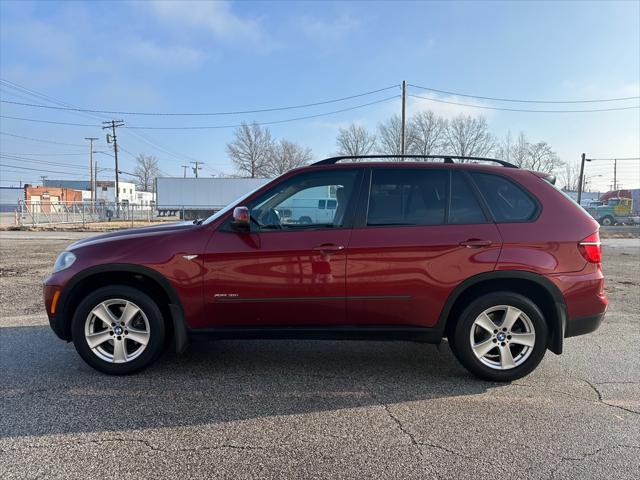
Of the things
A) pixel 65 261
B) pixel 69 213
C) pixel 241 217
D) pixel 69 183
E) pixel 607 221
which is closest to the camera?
pixel 241 217

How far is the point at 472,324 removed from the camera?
12.0ft

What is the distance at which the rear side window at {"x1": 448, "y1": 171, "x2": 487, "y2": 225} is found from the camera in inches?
145

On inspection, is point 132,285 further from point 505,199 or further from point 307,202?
point 505,199

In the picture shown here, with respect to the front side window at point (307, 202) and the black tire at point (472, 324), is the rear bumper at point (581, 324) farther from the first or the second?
the front side window at point (307, 202)

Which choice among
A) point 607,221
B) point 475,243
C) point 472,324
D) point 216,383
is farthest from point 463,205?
point 607,221

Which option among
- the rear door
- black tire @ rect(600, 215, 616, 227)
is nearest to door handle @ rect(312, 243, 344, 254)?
the rear door

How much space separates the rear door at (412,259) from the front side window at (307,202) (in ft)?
0.75

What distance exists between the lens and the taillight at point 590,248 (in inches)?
141

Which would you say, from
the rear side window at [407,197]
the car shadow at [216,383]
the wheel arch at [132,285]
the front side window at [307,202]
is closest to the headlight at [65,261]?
the wheel arch at [132,285]

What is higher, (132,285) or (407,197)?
(407,197)

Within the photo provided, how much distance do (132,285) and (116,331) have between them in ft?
1.39

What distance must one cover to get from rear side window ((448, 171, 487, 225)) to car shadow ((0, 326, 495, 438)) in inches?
56.4

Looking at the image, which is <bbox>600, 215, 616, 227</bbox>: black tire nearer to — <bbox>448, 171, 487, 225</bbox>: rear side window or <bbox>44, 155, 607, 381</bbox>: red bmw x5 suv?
<bbox>44, 155, 607, 381</bbox>: red bmw x5 suv

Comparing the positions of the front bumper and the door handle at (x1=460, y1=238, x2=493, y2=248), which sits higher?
the door handle at (x1=460, y1=238, x2=493, y2=248)
